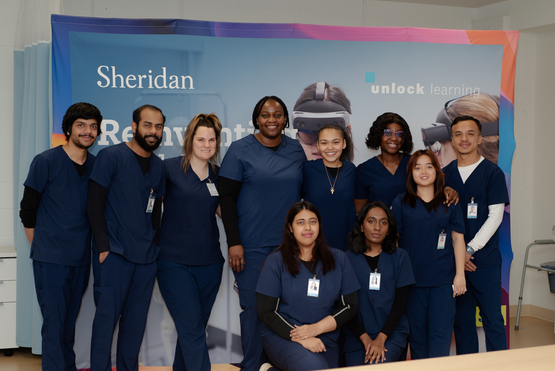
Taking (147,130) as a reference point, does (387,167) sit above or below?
below

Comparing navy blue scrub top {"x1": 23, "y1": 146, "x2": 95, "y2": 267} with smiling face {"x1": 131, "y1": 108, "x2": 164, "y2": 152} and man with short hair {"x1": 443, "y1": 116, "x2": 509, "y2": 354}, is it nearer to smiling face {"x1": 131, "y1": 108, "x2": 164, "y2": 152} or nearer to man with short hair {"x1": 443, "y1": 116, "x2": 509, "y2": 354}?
smiling face {"x1": 131, "y1": 108, "x2": 164, "y2": 152}

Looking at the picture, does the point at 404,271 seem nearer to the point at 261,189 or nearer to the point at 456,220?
the point at 456,220

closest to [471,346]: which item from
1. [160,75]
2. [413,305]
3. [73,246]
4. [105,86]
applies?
[413,305]

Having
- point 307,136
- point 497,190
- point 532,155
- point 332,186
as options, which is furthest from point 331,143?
point 532,155

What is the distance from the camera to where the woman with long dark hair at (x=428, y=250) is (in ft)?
9.06

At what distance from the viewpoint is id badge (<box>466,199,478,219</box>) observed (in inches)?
120

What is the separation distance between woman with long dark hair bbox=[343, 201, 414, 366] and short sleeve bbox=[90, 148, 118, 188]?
1.43 metres

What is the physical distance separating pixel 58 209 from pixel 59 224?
87 mm

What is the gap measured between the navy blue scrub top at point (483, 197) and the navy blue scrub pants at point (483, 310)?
0.27ft

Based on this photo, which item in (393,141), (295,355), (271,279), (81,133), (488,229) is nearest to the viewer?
(295,355)

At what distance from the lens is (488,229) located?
299 cm

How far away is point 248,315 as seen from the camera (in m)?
2.87

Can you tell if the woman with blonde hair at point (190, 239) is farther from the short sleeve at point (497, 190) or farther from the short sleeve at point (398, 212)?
the short sleeve at point (497, 190)

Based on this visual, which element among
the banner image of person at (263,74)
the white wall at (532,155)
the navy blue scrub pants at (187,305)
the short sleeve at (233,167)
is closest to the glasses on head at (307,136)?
the banner image of person at (263,74)
